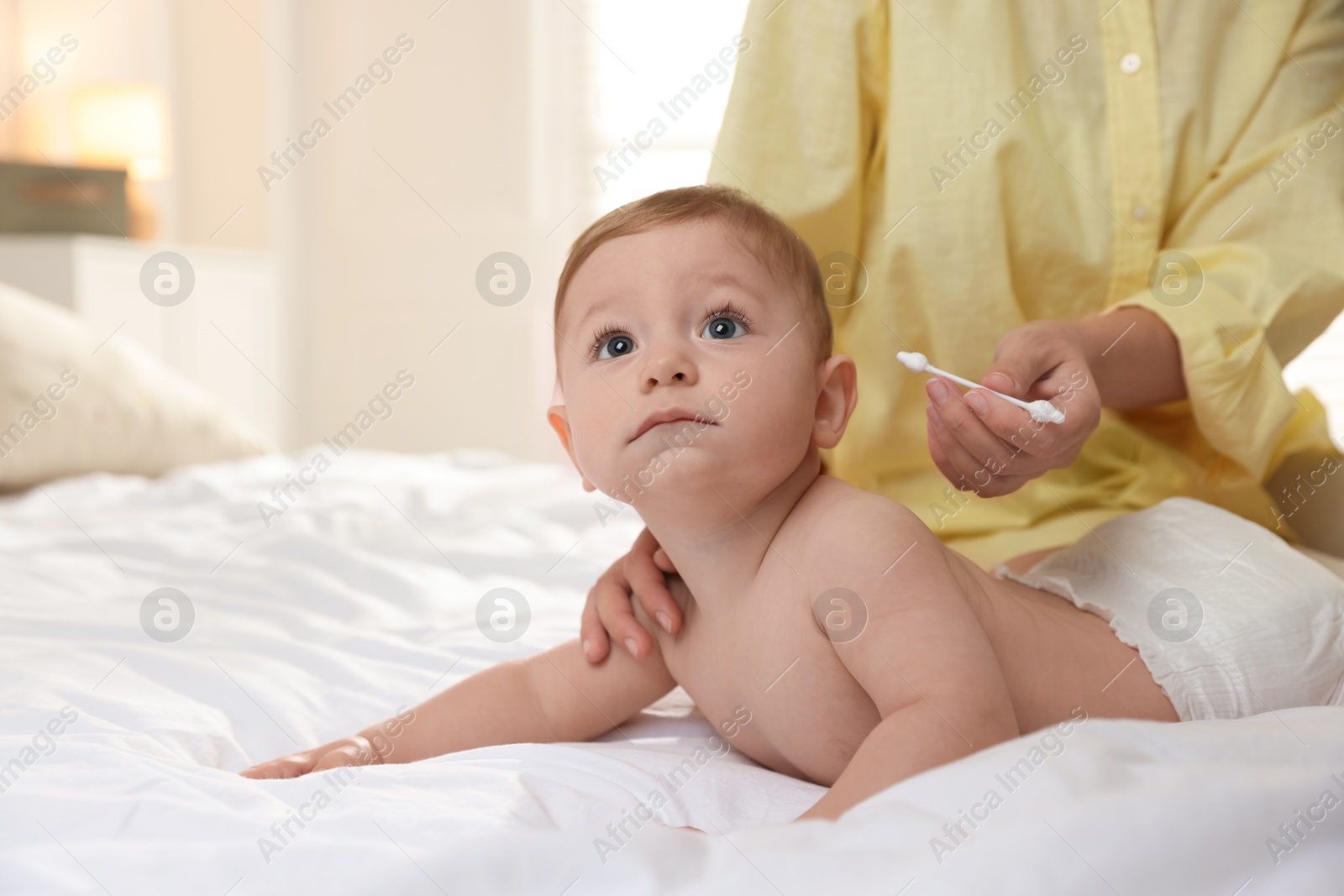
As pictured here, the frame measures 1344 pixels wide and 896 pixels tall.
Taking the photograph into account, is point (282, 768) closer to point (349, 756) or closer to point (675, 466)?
point (349, 756)

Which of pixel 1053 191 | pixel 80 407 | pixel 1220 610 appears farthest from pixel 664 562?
pixel 80 407

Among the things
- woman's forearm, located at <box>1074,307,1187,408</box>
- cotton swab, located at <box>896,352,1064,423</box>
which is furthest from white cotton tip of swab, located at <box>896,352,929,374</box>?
woman's forearm, located at <box>1074,307,1187,408</box>

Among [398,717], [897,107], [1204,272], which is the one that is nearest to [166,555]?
[398,717]

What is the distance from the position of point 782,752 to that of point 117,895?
432 millimetres

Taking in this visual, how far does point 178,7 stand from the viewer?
12.4 feet

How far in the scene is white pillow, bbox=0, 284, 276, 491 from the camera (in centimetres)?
176

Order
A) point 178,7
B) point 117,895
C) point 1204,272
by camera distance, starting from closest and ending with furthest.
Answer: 1. point 117,895
2. point 1204,272
3. point 178,7

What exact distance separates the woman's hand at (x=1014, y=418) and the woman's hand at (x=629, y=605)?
0.24m

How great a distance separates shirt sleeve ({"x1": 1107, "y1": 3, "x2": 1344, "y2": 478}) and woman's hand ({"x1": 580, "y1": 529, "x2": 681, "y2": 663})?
0.50 meters

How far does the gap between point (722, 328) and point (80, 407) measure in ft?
5.08

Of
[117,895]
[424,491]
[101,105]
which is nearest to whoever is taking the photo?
[117,895]

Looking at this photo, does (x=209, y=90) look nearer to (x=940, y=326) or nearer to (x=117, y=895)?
(x=940, y=326)

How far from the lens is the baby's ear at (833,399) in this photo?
776mm

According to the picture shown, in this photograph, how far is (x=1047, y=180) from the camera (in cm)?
104
